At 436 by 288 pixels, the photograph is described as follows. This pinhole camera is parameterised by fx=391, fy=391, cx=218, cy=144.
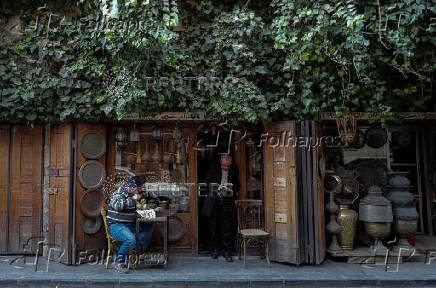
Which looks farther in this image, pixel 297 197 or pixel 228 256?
pixel 228 256

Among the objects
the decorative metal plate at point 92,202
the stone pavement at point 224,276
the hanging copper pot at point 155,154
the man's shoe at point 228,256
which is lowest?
the stone pavement at point 224,276

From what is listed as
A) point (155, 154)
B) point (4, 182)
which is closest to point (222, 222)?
point (155, 154)

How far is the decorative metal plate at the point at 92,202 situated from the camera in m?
7.57

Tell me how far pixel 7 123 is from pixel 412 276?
27.1 ft

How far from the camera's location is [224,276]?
6707 millimetres

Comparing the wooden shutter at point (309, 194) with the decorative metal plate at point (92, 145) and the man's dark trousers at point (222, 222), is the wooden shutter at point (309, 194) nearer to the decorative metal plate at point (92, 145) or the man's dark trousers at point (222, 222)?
the man's dark trousers at point (222, 222)

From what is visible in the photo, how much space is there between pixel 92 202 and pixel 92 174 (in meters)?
0.55

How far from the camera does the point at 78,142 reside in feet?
25.0

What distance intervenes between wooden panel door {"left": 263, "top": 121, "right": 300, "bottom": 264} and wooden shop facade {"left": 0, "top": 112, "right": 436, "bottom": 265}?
19mm

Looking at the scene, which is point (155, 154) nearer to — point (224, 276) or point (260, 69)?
point (260, 69)

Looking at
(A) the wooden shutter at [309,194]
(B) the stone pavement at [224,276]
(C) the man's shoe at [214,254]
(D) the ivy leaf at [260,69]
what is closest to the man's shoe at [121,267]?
(B) the stone pavement at [224,276]

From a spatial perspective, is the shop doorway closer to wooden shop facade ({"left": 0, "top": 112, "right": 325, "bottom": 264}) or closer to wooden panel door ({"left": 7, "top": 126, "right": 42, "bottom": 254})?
wooden shop facade ({"left": 0, "top": 112, "right": 325, "bottom": 264})

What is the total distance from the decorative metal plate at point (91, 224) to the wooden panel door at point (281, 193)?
336 centimetres

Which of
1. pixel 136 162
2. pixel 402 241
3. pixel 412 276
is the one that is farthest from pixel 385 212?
pixel 136 162
